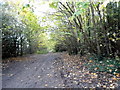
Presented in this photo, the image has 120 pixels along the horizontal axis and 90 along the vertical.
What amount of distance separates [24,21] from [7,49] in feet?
9.61

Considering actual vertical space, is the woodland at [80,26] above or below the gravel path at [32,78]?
above

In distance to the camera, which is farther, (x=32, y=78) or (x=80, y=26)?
(x=80, y=26)

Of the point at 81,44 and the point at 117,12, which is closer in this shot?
the point at 117,12

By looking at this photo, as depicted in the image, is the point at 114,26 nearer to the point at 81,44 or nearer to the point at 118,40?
the point at 118,40

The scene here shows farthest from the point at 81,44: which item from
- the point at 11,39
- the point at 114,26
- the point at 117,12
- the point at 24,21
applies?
the point at 11,39

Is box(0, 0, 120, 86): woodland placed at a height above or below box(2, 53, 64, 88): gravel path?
above

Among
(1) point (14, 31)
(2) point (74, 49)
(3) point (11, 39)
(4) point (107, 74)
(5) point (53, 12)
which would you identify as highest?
(5) point (53, 12)

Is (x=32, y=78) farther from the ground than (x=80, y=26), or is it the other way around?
(x=80, y=26)

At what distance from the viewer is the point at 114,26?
6.31m

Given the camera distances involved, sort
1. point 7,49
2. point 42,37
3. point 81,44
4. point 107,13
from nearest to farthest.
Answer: point 107,13 < point 81,44 < point 7,49 < point 42,37

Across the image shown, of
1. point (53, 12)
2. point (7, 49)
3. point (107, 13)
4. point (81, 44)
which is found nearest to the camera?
point (107, 13)

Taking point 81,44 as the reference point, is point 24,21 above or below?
above

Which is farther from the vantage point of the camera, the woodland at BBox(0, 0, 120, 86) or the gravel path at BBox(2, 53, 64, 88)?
the woodland at BBox(0, 0, 120, 86)

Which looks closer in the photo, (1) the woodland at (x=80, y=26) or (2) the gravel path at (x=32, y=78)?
(2) the gravel path at (x=32, y=78)
